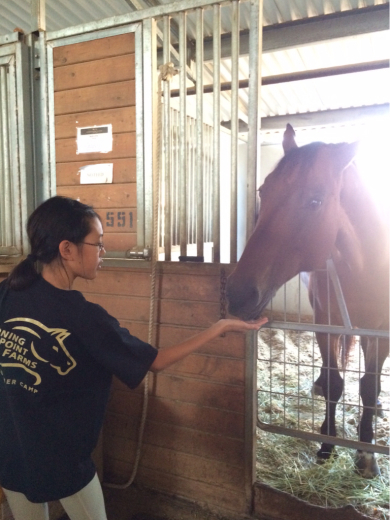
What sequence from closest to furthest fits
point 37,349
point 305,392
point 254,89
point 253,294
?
point 37,349 → point 253,294 → point 254,89 → point 305,392

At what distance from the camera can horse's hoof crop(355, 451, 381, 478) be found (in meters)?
1.93

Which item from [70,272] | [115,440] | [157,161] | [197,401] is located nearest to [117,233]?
[157,161]

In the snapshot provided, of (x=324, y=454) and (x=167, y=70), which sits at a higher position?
(x=167, y=70)

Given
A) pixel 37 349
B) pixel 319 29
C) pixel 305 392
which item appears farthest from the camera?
pixel 305 392

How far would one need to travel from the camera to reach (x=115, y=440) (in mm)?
1991

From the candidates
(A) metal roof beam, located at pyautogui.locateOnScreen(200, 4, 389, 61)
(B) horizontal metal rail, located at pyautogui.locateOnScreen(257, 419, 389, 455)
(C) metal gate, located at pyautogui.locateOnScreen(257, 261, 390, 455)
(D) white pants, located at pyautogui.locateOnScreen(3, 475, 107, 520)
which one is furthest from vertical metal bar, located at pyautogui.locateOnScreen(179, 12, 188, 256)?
(A) metal roof beam, located at pyautogui.locateOnScreen(200, 4, 389, 61)

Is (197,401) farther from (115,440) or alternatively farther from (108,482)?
(108,482)

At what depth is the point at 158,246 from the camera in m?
1.83

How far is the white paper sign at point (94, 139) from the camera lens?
1885 mm

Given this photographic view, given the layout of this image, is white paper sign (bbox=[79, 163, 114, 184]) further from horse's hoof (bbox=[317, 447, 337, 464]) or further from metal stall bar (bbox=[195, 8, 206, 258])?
horse's hoof (bbox=[317, 447, 337, 464])

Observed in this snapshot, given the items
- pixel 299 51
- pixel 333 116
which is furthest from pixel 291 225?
pixel 333 116

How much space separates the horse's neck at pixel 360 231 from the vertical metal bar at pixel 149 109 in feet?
3.06

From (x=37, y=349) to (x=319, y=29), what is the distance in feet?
9.73

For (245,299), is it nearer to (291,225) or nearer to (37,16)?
(291,225)
